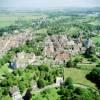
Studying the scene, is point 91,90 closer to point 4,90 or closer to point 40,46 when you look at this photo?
point 4,90

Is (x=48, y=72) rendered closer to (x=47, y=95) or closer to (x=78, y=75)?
(x=78, y=75)

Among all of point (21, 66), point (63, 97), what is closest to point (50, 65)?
point (21, 66)

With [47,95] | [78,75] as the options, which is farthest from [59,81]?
[47,95]

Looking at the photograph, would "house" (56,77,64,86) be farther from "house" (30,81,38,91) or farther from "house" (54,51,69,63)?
"house" (54,51,69,63)

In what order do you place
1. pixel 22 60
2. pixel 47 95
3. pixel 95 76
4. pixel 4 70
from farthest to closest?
Answer: 1. pixel 22 60
2. pixel 4 70
3. pixel 95 76
4. pixel 47 95

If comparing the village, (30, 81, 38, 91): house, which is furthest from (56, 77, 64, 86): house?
(30, 81, 38, 91): house

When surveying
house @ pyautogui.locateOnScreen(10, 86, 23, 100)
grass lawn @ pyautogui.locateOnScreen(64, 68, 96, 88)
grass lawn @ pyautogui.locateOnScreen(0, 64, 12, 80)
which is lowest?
grass lawn @ pyautogui.locateOnScreen(0, 64, 12, 80)

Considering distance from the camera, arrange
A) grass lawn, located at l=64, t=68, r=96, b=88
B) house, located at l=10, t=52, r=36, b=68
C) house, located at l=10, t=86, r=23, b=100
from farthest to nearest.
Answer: house, located at l=10, t=52, r=36, b=68, grass lawn, located at l=64, t=68, r=96, b=88, house, located at l=10, t=86, r=23, b=100

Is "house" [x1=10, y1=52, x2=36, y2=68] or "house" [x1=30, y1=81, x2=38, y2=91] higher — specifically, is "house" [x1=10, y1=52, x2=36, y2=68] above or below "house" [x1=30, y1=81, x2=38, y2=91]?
below
